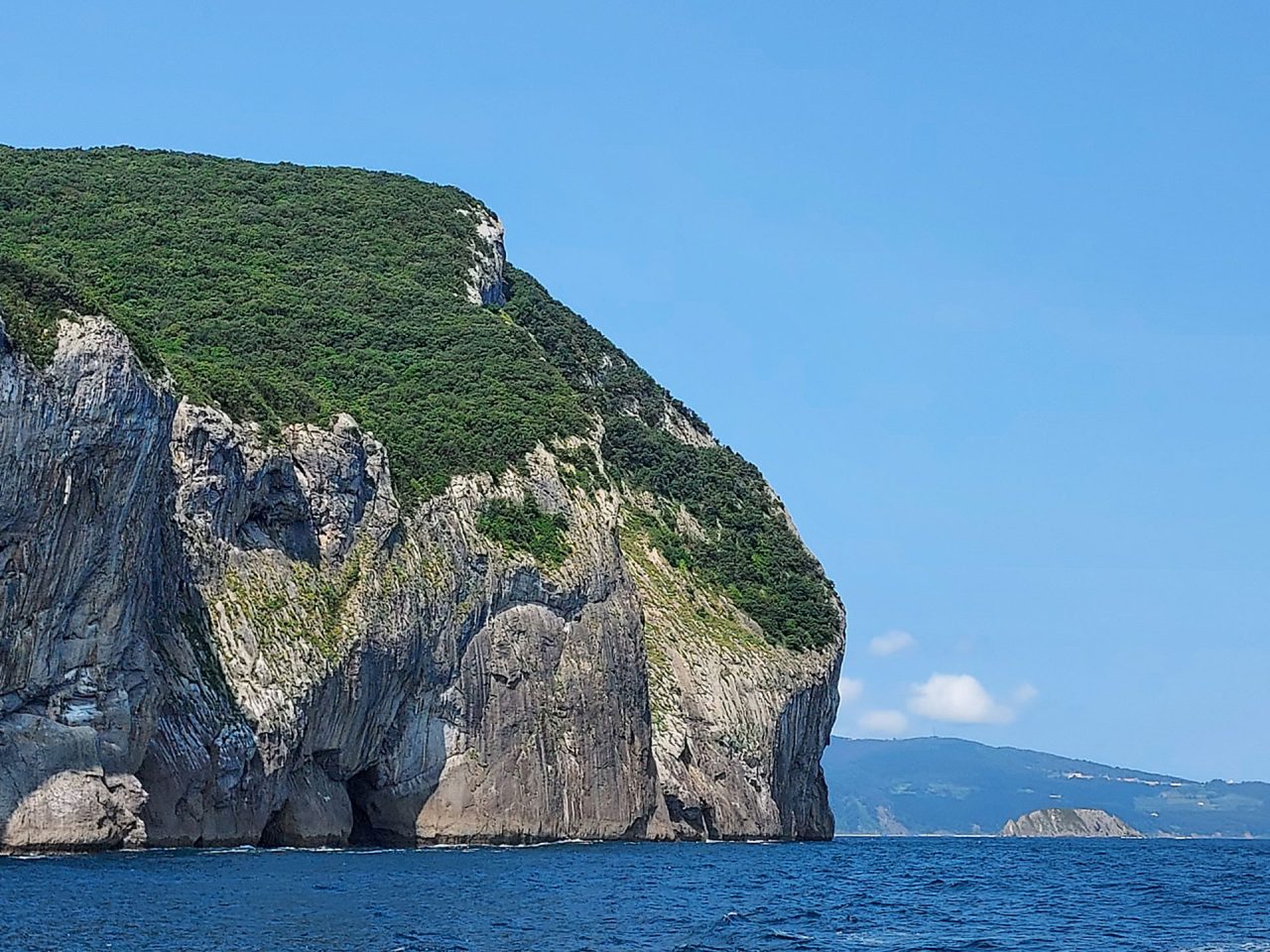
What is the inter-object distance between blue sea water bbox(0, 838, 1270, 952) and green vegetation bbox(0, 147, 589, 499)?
772 inches

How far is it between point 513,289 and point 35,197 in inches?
1220

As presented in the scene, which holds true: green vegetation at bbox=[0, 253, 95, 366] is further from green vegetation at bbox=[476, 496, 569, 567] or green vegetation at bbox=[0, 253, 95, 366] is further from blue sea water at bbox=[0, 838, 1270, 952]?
green vegetation at bbox=[476, 496, 569, 567]

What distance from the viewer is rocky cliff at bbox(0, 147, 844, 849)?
1965 inches

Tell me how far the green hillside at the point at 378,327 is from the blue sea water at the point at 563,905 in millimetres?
20632

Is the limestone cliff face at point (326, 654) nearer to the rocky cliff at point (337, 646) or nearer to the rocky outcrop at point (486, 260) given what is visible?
the rocky cliff at point (337, 646)

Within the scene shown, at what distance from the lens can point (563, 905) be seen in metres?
43.3

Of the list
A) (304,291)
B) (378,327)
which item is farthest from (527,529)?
(304,291)

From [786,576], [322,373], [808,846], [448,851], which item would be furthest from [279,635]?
[786,576]

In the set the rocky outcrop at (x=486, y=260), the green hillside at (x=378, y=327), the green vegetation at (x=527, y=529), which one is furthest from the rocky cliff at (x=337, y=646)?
the rocky outcrop at (x=486, y=260)

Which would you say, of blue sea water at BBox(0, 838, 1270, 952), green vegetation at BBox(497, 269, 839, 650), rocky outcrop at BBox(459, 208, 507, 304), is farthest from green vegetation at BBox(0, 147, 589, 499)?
blue sea water at BBox(0, 838, 1270, 952)

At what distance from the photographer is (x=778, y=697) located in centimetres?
8812

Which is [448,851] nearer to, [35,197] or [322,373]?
[322,373]

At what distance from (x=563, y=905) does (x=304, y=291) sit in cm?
6019

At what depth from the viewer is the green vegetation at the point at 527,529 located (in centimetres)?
7519
